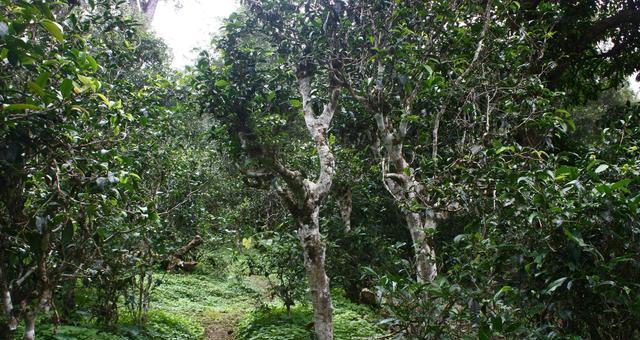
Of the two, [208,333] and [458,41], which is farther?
[208,333]

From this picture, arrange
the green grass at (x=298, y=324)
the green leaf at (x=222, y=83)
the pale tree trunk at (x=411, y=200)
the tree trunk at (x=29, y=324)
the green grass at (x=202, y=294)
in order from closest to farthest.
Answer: the tree trunk at (x=29, y=324)
the pale tree trunk at (x=411, y=200)
the green leaf at (x=222, y=83)
the green grass at (x=298, y=324)
the green grass at (x=202, y=294)

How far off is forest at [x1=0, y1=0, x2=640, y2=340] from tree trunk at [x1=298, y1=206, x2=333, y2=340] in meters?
0.03

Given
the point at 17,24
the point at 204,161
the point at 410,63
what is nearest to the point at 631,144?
the point at 410,63

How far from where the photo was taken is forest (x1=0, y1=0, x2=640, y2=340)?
2.35 metres

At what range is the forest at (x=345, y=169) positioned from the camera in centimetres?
235

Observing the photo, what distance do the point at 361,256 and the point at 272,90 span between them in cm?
376

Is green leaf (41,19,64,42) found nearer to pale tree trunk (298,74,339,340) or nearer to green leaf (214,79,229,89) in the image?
green leaf (214,79,229,89)

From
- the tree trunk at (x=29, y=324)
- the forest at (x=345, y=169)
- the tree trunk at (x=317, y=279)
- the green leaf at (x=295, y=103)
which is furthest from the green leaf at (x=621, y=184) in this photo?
the green leaf at (x=295, y=103)

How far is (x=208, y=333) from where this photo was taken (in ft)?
25.5

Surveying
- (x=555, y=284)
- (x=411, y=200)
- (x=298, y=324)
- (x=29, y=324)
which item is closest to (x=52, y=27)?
(x=29, y=324)

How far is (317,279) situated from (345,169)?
325cm

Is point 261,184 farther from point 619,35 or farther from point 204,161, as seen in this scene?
point 619,35

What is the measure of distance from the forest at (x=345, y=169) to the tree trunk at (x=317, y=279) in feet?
0.09

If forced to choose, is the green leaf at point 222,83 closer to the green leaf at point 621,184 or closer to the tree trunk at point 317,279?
the tree trunk at point 317,279
